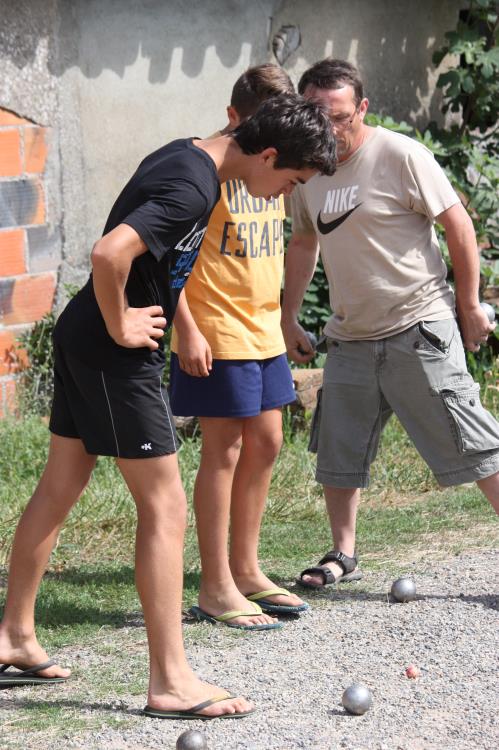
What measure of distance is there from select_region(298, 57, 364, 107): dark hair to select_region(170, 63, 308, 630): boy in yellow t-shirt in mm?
283

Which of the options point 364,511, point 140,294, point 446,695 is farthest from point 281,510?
A: point 140,294

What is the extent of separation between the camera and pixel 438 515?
6160 mm

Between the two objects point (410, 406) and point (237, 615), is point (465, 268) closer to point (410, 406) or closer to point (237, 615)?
point (410, 406)

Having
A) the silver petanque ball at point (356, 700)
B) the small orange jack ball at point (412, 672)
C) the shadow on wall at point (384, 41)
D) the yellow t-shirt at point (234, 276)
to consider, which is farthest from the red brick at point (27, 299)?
the silver petanque ball at point (356, 700)

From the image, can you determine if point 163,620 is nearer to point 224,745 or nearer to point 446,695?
point 224,745

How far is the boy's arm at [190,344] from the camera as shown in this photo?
4230mm

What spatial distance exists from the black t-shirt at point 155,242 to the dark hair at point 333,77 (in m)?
1.18

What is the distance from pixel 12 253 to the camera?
23.5ft

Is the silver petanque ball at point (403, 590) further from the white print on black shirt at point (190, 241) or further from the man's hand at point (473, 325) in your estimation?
the white print on black shirt at point (190, 241)

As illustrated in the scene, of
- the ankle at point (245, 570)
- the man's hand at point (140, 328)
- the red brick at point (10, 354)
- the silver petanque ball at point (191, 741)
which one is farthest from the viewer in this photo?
the red brick at point (10, 354)

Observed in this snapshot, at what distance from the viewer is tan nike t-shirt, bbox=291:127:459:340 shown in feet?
15.2

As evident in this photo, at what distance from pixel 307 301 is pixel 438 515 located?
225 centimetres

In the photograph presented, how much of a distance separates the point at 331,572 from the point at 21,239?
320 cm

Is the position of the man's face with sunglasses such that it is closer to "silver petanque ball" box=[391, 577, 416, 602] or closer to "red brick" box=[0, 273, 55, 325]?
"silver petanque ball" box=[391, 577, 416, 602]
